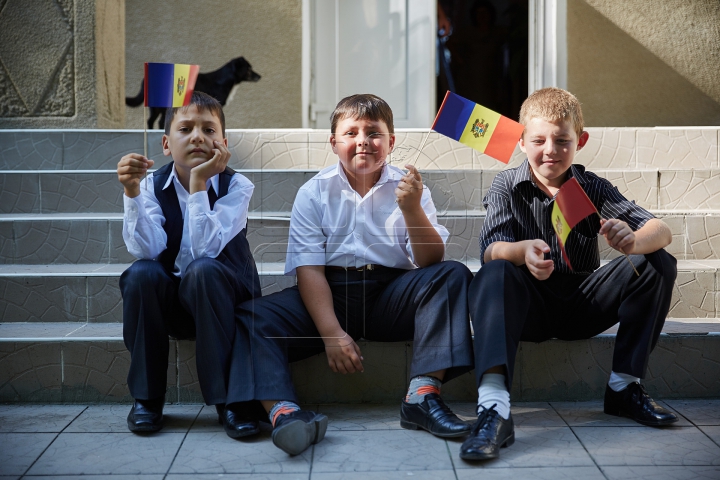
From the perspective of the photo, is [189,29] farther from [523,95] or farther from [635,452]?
[635,452]

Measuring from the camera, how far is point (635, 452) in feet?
5.47

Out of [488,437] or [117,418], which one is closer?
[488,437]

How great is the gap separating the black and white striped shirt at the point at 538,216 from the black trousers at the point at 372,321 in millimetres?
196

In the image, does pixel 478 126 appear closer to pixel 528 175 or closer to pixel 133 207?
pixel 528 175

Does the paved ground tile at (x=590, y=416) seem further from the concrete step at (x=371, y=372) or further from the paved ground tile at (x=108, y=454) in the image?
the paved ground tile at (x=108, y=454)

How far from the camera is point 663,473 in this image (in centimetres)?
155

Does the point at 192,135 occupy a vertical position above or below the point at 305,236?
above

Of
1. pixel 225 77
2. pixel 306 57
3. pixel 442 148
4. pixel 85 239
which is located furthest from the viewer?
pixel 225 77

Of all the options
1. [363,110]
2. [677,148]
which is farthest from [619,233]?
[677,148]

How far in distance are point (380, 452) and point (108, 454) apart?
66 centimetres

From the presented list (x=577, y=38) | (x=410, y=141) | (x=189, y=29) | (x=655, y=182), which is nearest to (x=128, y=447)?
(x=410, y=141)

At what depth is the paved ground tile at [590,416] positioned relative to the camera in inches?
73.1

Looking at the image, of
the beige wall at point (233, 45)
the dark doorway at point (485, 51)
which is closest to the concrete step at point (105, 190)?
the beige wall at point (233, 45)

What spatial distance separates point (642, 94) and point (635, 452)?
110 inches
